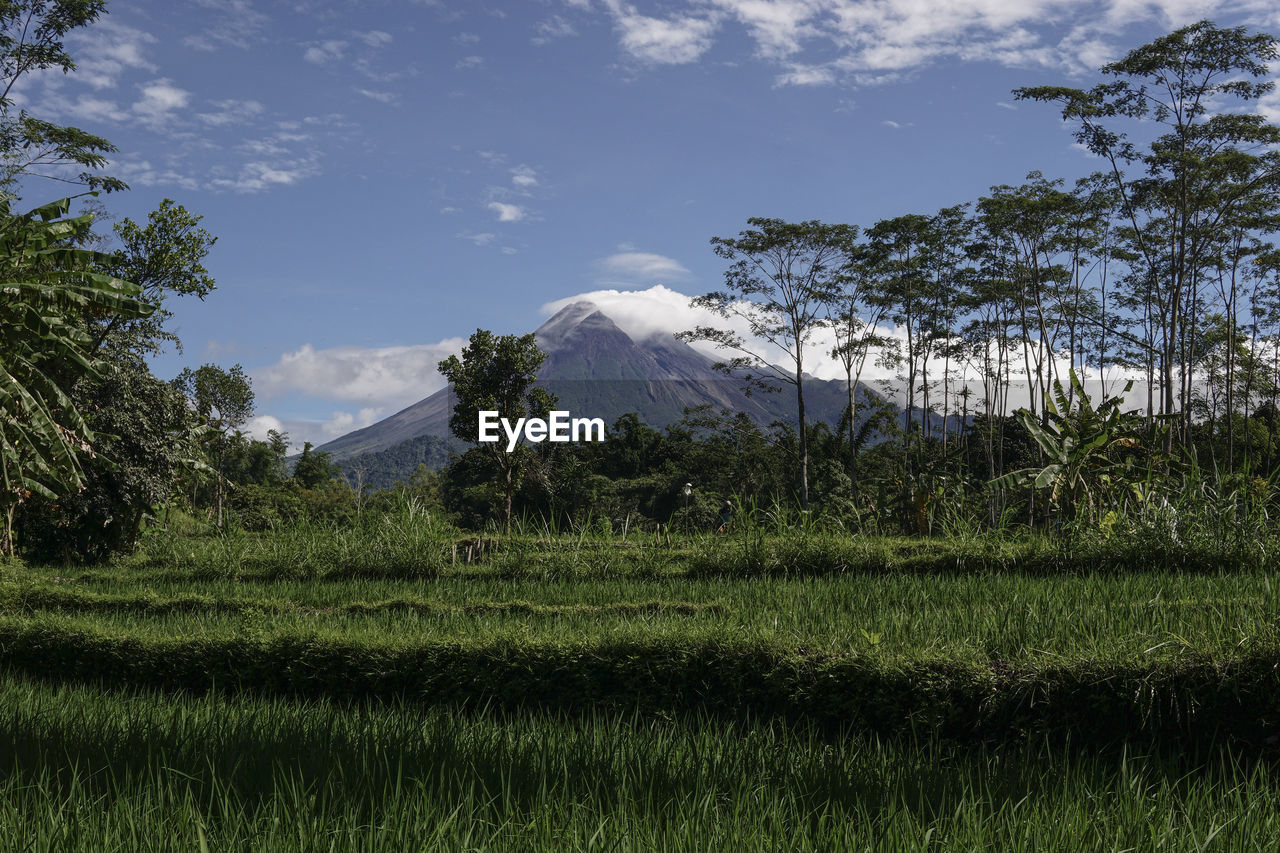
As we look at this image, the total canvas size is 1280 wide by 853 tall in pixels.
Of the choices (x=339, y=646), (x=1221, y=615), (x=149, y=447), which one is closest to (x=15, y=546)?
(x=149, y=447)

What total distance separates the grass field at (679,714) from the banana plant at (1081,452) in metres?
2.01

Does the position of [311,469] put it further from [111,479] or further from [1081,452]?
[1081,452]

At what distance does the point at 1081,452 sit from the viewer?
1076 cm

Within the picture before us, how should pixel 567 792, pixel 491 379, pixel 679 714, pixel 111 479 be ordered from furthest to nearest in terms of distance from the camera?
pixel 491 379, pixel 111 479, pixel 679 714, pixel 567 792

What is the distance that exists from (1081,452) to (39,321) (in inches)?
501

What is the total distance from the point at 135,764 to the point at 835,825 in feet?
10.0

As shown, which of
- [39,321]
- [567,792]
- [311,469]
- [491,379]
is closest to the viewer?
[567,792]

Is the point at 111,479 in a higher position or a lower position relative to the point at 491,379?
lower

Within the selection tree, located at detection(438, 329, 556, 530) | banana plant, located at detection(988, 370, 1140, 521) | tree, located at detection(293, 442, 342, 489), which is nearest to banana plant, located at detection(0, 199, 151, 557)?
banana plant, located at detection(988, 370, 1140, 521)

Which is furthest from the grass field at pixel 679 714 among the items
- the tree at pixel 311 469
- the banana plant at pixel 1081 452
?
the tree at pixel 311 469

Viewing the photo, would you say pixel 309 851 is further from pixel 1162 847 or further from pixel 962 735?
pixel 962 735

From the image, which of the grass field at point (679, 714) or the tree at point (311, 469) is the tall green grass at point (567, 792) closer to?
the grass field at point (679, 714)

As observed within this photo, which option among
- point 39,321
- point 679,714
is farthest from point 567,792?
point 39,321

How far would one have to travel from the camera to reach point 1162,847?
2.63 meters
